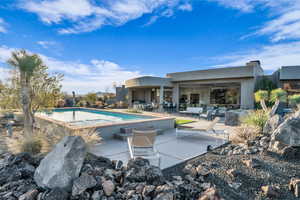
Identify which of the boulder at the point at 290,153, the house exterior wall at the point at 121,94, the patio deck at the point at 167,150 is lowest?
the patio deck at the point at 167,150

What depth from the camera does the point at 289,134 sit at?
13.1 feet

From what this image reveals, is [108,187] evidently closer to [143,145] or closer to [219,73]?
[143,145]

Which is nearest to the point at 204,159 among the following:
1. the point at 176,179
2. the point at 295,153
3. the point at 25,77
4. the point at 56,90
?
the point at 176,179

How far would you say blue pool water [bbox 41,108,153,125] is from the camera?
10765mm

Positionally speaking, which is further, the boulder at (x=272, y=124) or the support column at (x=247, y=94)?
the support column at (x=247, y=94)

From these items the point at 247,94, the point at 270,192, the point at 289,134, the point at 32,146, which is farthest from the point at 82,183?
the point at 247,94

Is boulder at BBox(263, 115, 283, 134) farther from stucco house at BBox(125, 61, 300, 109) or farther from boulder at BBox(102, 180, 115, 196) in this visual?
stucco house at BBox(125, 61, 300, 109)

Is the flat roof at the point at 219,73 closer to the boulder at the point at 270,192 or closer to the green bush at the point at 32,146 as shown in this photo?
the boulder at the point at 270,192

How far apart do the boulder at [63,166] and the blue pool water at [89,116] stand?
701cm


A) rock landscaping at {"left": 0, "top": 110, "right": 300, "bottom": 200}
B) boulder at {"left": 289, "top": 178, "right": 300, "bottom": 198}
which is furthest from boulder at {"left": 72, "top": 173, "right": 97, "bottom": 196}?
boulder at {"left": 289, "top": 178, "right": 300, "bottom": 198}

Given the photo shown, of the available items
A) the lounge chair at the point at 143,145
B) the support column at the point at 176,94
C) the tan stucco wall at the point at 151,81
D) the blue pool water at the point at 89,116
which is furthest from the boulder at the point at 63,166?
the support column at the point at 176,94

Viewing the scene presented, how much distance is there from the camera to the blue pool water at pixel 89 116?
1076 centimetres

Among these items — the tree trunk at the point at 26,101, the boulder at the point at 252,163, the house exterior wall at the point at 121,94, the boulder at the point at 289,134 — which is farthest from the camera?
the house exterior wall at the point at 121,94

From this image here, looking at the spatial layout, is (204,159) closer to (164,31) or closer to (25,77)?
(25,77)
